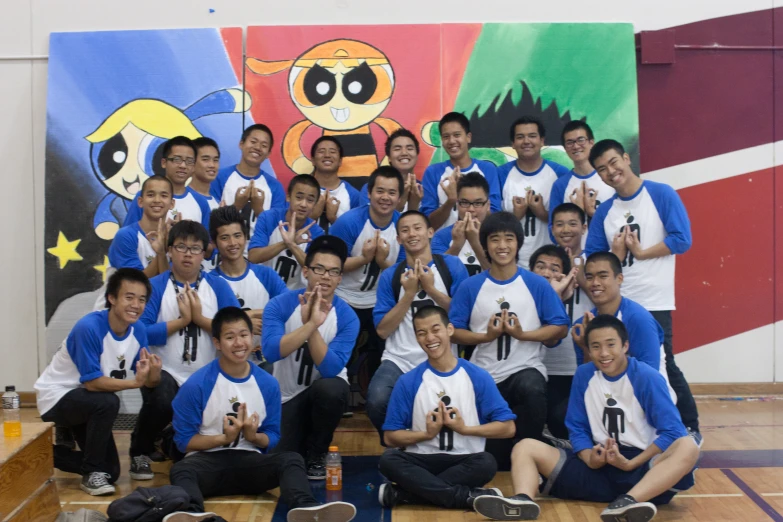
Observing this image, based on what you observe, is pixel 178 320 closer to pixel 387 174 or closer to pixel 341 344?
pixel 341 344

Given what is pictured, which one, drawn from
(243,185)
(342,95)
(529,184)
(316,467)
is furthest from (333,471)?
(342,95)

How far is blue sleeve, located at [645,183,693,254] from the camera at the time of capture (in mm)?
5664

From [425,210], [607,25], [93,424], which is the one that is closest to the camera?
[93,424]

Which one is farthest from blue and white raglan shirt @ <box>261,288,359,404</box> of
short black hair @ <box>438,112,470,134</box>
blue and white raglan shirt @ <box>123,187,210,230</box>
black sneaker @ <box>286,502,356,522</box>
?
short black hair @ <box>438,112,470,134</box>

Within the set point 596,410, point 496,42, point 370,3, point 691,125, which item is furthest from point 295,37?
point 596,410

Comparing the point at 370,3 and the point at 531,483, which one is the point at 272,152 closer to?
the point at 370,3

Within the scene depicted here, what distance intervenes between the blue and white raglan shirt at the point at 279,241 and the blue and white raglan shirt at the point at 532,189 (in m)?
1.37

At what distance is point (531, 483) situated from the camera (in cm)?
465

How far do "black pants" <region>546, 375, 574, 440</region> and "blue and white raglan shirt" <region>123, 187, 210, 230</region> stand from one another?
2.58 m

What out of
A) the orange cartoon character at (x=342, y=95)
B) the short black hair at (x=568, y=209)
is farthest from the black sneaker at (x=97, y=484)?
the short black hair at (x=568, y=209)

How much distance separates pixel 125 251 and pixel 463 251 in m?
2.23

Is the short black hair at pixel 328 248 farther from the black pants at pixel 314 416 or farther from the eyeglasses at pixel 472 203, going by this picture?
the eyeglasses at pixel 472 203

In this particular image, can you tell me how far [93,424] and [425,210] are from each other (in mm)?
2741

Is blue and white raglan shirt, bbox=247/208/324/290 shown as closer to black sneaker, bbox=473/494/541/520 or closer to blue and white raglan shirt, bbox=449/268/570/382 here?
blue and white raglan shirt, bbox=449/268/570/382
